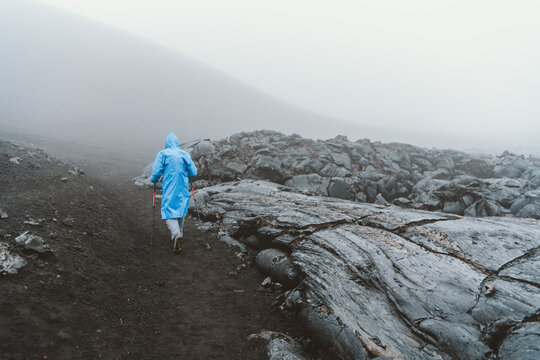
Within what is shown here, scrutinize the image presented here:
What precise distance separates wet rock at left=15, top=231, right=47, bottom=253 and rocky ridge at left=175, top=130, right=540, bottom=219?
14.0 m

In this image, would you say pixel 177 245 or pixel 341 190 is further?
pixel 341 190

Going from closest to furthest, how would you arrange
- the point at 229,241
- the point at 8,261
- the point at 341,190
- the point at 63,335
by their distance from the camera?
the point at 63,335
the point at 8,261
the point at 229,241
the point at 341,190

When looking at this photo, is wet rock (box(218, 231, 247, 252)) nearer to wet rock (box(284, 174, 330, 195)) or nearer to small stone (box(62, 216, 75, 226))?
small stone (box(62, 216, 75, 226))

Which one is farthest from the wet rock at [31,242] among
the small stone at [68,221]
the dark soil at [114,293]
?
the small stone at [68,221]

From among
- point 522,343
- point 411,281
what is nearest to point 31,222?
point 411,281

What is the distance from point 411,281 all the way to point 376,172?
18016 mm

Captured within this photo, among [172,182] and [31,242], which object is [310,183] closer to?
[172,182]

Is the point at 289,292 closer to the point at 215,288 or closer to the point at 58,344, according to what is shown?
the point at 215,288

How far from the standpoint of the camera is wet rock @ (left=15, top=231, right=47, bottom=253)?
Result: 6.25m

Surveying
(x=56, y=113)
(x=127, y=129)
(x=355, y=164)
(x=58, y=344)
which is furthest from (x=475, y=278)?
(x=56, y=113)

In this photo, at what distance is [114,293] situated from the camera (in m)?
6.55

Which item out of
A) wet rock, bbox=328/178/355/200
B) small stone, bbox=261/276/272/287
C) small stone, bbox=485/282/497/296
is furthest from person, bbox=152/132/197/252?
wet rock, bbox=328/178/355/200

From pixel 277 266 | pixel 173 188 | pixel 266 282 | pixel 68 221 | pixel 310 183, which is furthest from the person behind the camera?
pixel 310 183

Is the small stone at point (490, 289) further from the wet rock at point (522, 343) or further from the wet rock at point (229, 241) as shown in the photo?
the wet rock at point (229, 241)
